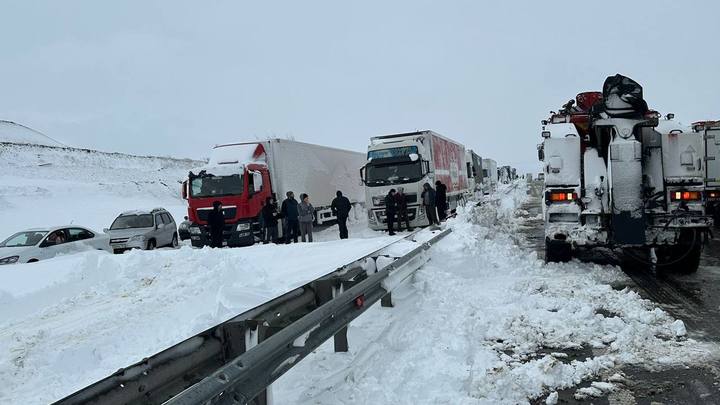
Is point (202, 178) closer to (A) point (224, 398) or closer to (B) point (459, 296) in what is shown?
(B) point (459, 296)

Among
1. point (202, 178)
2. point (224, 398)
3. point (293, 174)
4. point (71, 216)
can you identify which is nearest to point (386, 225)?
point (293, 174)

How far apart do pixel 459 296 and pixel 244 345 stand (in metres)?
4.24

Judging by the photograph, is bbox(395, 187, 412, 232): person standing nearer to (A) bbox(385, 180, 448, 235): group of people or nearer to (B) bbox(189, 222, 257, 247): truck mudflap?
(A) bbox(385, 180, 448, 235): group of people

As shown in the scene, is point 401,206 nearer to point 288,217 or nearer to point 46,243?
point 288,217

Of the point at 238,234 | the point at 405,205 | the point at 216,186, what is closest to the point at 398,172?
the point at 405,205

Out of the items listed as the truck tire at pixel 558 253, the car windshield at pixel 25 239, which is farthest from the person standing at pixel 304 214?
the truck tire at pixel 558 253

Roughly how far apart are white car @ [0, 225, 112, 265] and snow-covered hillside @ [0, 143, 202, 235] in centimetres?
1434

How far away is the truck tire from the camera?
959 centimetres

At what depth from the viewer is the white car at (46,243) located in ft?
46.2

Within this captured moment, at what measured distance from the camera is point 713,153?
14492 millimetres

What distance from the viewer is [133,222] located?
19.0 m

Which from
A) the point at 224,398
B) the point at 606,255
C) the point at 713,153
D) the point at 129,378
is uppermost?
the point at 713,153

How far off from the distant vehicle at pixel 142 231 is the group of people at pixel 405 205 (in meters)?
8.36

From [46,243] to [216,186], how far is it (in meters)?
5.37
